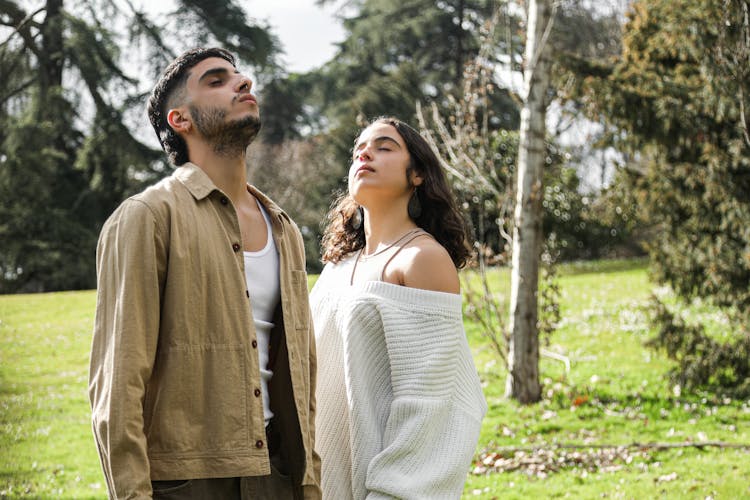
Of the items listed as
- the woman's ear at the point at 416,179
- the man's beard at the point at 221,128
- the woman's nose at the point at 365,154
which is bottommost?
the woman's ear at the point at 416,179

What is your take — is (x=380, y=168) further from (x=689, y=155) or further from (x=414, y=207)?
(x=689, y=155)

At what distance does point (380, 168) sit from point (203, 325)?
1.09 meters

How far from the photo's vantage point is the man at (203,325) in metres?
1.74

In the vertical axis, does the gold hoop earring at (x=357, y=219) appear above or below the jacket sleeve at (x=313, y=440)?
above

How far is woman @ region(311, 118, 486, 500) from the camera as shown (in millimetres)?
2361

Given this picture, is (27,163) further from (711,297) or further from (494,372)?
(711,297)

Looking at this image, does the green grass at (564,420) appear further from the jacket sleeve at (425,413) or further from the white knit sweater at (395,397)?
the jacket sleeve at (425,413)

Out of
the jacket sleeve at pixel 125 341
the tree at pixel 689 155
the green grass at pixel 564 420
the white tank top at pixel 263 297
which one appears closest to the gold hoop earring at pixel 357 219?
the white tank top at pixel 263 297

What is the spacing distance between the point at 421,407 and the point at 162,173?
14815 mm

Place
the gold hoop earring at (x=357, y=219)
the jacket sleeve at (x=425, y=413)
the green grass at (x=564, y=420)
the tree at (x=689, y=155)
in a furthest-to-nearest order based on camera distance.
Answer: the tree at (x=689, y=155) → the green grass at (x=564, y=420) → the gold hoop earring at (x=357, y=219) → the jacket sleeve at (x=425, y=413)

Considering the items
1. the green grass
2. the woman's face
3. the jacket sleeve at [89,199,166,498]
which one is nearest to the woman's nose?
the woman's face

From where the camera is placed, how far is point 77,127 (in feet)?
56.1

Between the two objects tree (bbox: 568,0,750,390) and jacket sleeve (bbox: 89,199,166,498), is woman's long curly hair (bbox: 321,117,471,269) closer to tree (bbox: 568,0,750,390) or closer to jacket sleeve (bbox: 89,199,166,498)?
jacket sleeve (bbox: 89,199,166,498)

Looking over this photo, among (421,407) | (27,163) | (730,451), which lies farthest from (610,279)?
(421,407)
